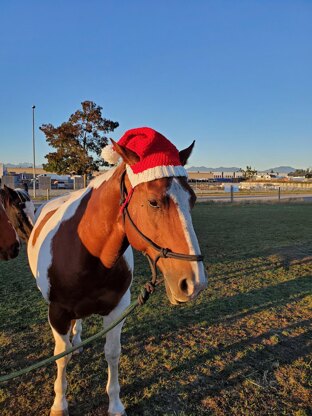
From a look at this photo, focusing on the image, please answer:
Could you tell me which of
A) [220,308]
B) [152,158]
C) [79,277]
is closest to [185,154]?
[152,158]

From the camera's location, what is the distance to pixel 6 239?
11.1 feet

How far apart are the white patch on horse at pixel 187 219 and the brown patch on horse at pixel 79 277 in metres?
0.65

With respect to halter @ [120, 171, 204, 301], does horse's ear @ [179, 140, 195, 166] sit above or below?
above

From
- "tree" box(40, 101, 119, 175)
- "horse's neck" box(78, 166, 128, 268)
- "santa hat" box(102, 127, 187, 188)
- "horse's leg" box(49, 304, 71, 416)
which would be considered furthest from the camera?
"tree" box(40, 101, 119, 175)

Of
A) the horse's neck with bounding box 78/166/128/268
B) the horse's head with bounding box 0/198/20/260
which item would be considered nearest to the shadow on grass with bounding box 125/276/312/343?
the horse's head with bounding box 0/198/20/260

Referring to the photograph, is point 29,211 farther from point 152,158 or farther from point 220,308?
point 152,158

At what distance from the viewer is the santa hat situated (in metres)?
1.70

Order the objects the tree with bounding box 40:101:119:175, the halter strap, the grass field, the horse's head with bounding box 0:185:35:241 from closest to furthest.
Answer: the halter strap
the grass field
the horse's head with bounding box 0:185:35:241
the tree with bounding box 40:101:119:175

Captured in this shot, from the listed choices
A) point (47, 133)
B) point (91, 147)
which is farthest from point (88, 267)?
point (47, 133)

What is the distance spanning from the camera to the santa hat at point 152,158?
5.58ft

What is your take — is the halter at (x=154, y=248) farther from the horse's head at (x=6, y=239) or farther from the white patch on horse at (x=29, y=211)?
the white patch on horse at (x=29, y=211)

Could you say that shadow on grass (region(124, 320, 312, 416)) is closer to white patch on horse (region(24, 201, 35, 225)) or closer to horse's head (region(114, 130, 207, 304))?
horse's head (region(114, 130, 207, 304))

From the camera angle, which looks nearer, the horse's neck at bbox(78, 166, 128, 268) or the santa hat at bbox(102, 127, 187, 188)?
the santa hat at bbox(102, 127, 187, 188)

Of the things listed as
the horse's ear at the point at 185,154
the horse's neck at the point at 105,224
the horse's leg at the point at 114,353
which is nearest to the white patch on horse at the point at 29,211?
the horse's leg at the point at 114,353
